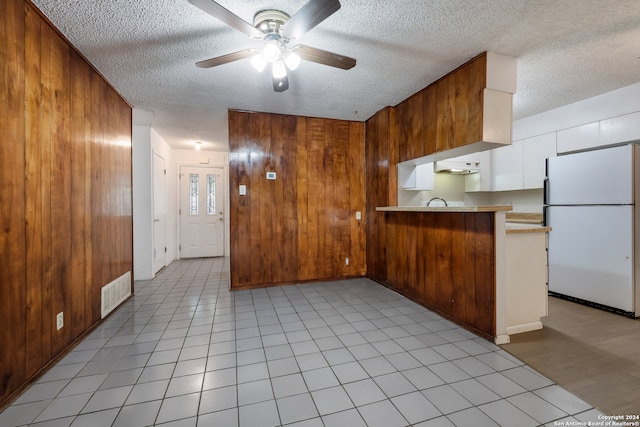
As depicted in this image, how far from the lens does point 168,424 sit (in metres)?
1.40

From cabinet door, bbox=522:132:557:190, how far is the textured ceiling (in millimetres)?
493

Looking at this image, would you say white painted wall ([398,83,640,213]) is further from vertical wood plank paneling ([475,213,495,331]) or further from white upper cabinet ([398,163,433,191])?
vertical wood plank paneling ([475,213,495,331])

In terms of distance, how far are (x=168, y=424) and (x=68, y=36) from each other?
2.85 metres

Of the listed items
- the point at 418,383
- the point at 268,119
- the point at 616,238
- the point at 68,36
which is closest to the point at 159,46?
the point at 68,36

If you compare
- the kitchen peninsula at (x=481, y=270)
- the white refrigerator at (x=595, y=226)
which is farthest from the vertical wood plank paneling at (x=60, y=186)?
the white refrigerator at (x=595, y=226)

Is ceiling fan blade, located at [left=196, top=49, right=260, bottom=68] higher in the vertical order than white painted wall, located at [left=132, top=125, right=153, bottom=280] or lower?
higher

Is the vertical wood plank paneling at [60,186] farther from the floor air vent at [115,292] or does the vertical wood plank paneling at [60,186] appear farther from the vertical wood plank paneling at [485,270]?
the vertical wood plank paneling at [485,270]

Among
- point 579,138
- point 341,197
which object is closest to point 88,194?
point 341,197

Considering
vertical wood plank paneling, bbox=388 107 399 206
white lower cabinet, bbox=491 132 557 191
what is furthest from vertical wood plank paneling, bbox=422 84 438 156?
white lower cabinet, bbox=491 132 557 191

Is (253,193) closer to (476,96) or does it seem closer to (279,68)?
(279,68)

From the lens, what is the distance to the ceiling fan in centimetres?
148

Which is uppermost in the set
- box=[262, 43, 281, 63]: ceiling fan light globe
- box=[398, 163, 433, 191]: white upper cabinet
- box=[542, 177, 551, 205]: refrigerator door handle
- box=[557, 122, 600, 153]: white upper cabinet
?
Result: box=[262, 43, 281, 63]: ceiling fan light globe

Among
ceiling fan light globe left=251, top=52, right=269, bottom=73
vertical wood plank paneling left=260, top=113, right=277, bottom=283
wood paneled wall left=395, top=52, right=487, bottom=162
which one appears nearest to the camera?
ceiling fan light globe left=251, top=52, right=269, bottom=73

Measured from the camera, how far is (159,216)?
488 cm
